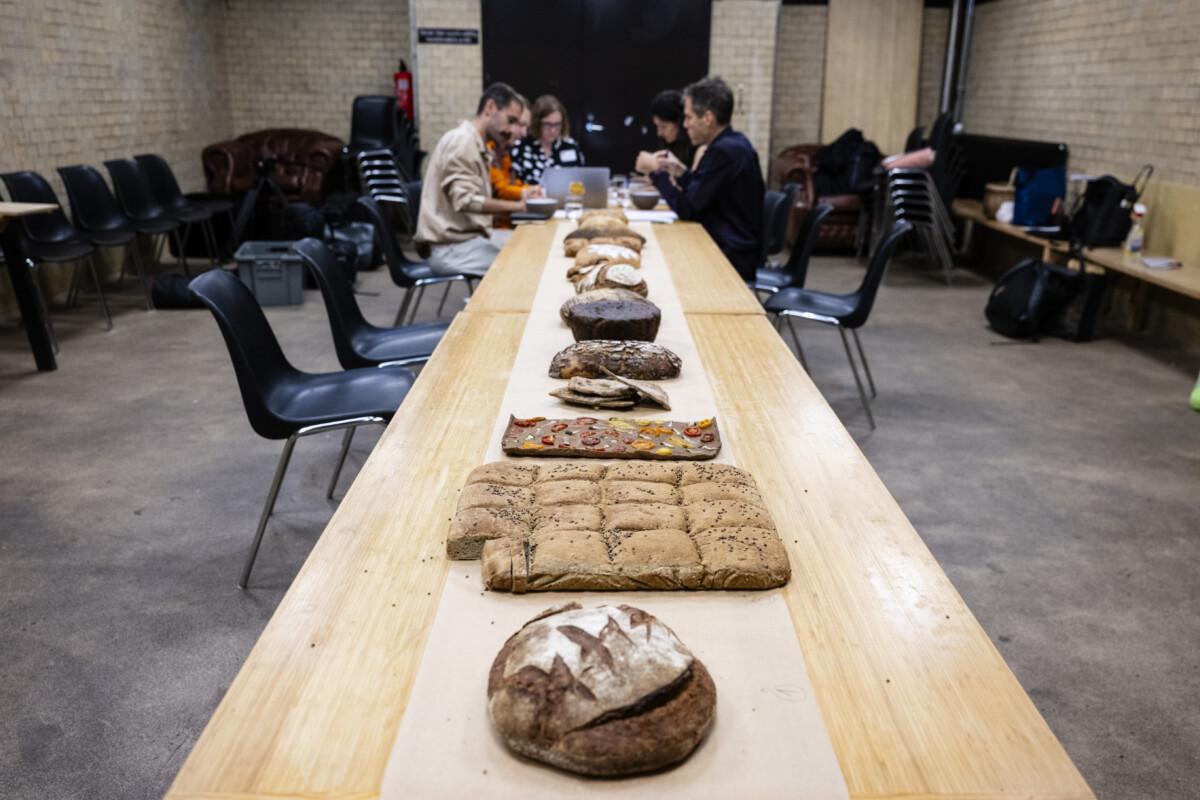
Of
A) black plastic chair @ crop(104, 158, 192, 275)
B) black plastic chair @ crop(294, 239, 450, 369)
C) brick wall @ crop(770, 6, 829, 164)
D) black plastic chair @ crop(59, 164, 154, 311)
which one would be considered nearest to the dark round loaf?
black plastic chair @ crop(294, 239, 450, 369)

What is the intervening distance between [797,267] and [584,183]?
46.1 inches

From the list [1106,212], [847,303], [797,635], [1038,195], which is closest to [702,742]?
Result: [797,635]

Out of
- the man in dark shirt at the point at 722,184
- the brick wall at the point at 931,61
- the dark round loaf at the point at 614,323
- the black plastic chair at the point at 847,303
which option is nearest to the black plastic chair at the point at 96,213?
the man in dark shirt at the point at 722,184

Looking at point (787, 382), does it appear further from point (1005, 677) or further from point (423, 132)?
point (423, 132)

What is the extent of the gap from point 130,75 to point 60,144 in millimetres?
1170

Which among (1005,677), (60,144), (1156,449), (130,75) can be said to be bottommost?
(1156,449)

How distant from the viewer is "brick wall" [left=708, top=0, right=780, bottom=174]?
8375mm

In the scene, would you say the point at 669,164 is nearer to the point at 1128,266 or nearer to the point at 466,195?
the point at 466,195

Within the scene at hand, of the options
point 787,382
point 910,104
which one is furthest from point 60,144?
point 910,104

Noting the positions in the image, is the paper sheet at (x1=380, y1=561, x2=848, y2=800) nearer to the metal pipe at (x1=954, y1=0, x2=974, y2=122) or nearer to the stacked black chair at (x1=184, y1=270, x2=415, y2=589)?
the stacked black chair at (x1=184, y1=270, x2=415, y2=589)

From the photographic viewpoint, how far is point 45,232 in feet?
17.9

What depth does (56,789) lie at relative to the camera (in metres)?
1.86

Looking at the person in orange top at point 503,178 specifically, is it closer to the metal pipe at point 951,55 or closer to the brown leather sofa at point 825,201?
the brown leather sofa at point 825,201

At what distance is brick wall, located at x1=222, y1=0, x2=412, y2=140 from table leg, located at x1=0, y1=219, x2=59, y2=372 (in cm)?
514
